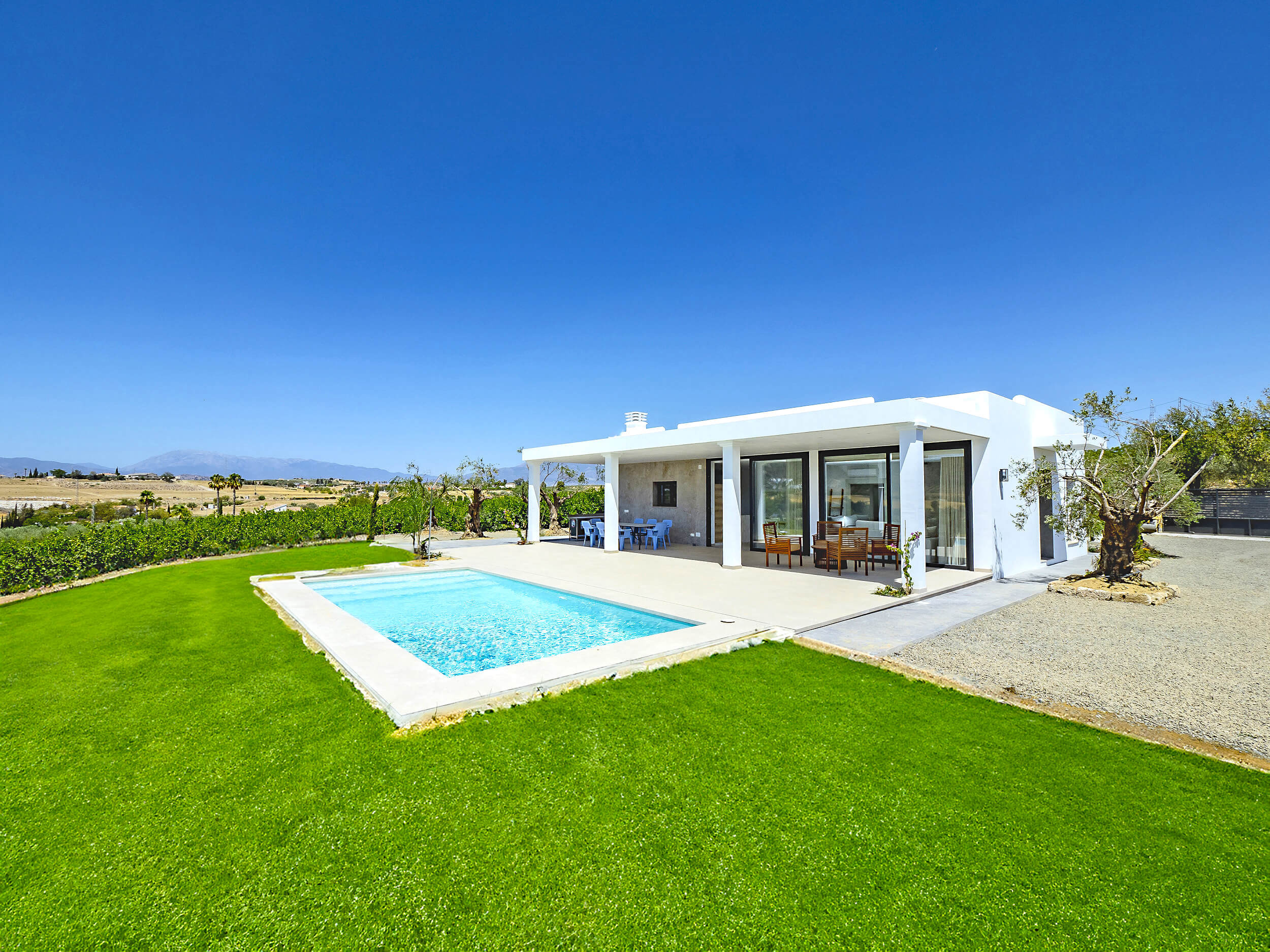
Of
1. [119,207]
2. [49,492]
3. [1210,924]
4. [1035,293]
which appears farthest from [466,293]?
[49,492]

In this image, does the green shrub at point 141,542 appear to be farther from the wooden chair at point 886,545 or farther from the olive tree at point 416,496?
the wooden chair at point 886,545

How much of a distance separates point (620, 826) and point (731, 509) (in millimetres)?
10059

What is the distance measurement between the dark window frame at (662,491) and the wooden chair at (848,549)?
6719 mm

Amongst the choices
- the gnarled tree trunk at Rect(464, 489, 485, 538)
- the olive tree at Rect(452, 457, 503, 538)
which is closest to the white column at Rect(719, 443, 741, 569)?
the olive tree at Rect(452, 457, 503, 538)

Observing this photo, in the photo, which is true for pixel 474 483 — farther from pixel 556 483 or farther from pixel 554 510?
pixel 554 510


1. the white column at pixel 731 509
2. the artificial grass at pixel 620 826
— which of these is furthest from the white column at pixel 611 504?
the artificial grass at pixel 620 826

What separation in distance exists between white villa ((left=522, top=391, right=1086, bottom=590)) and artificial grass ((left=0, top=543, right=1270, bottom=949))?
6.25m

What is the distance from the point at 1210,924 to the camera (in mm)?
2266

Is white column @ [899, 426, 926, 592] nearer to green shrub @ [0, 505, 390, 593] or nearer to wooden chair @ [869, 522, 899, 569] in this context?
wooden chair @ [869, 522, 899, 569]

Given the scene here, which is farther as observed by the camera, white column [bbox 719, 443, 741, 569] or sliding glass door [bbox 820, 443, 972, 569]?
white column [bbox 719, 443, 741, 569]

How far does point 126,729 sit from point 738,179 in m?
20.2

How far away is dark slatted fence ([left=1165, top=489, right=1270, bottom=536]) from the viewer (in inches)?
849

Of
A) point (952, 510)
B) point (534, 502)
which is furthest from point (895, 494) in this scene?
point (534, 502)

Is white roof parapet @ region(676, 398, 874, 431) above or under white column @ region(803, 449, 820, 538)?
above
